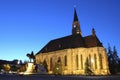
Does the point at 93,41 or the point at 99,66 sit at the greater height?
the point at 93,41

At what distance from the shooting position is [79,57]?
277ft

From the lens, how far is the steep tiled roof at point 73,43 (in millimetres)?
86363

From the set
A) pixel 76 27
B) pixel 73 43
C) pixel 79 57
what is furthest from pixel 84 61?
pixel 76 27

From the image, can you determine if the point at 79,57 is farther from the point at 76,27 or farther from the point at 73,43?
the point at 76,27

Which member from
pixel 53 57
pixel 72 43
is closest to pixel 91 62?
pixel 72 43

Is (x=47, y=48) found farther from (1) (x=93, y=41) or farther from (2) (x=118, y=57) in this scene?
(2) (x=118, y=57)

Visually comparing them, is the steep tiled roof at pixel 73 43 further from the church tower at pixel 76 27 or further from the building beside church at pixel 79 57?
the church tower at pixel 76 27

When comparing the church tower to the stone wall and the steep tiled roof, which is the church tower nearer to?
the steep tiled roof

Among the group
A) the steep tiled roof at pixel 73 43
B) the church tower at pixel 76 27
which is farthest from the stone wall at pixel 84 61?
the church tower at pixel 76 27

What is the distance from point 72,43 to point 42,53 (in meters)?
18.5

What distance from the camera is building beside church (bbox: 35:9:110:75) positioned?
82312 mm

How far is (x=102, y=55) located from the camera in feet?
270

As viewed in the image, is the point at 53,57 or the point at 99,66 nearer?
the point at 99,66

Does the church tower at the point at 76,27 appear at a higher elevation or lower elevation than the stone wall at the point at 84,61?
higher
